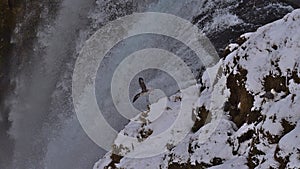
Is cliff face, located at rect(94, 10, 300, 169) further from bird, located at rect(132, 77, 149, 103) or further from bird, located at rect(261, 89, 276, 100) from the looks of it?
bird, located at rect(132, 77, 149, 103)

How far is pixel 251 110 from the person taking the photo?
588 centimetres

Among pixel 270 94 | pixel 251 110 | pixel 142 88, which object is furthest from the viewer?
pixel 142 88

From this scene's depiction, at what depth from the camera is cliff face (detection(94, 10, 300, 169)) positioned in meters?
4.96

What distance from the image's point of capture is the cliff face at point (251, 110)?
4.96m

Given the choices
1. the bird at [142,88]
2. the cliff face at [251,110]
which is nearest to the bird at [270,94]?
the cliff face at [251,110]

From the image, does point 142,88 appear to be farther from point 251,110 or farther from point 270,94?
point 270,94

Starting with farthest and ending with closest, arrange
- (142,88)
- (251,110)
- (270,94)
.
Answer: (142,88) → (251,110) → (270,94)

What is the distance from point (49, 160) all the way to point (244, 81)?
20.5 feet

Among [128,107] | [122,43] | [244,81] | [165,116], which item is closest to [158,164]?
[165,116]

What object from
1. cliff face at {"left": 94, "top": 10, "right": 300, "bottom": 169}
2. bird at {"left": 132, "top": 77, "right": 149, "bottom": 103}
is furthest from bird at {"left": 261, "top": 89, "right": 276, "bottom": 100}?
bird at {"left": 132, "top": 77, "right": 149, "bottom": 103}

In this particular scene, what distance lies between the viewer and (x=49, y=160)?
433 inches

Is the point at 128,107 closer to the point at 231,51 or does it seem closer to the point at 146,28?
the point at 146,28

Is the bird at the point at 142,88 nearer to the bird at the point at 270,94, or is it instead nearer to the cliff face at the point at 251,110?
the cliff face at the point at 251,110

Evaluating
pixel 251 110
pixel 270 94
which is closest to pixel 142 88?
pixel 251 110
